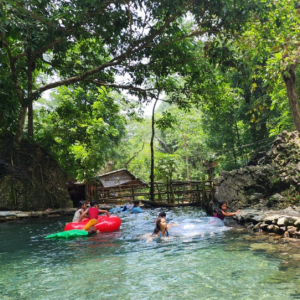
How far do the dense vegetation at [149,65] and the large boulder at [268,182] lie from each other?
173 centimetres

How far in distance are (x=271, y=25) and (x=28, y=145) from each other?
1281 centimetres

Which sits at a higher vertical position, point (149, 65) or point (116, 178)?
point (149, 65)

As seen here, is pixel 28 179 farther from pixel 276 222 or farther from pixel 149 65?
pixel 276 222

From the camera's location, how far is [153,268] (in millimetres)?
5438

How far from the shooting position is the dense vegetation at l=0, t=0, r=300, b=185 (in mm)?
9586

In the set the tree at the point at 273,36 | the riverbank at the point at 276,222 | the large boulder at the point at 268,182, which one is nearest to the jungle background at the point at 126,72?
the tree at the point at 273,36

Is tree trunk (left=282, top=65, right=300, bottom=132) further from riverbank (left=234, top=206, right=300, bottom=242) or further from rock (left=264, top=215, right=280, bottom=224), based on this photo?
rock (left=264, top=215, right=280, bottom=224)

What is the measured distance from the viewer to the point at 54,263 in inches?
240

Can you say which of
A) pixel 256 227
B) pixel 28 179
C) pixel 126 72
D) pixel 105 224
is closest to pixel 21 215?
pixel 28 179

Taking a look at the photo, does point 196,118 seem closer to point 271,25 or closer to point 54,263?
point 271,25

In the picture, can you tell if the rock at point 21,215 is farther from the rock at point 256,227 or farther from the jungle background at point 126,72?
the rock at point 256,227

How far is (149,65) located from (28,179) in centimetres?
852

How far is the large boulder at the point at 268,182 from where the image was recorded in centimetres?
1158

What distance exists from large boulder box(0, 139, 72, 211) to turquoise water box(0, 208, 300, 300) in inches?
263
